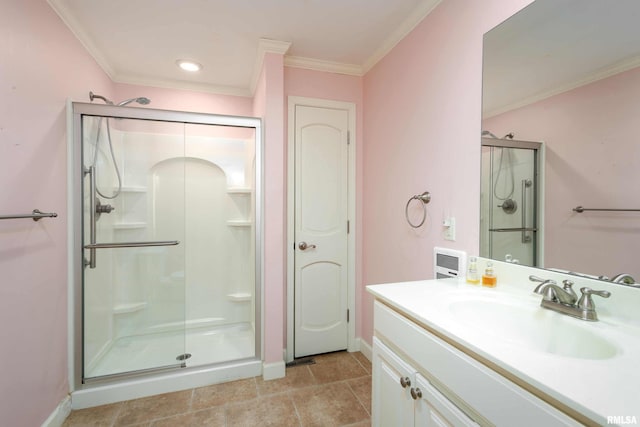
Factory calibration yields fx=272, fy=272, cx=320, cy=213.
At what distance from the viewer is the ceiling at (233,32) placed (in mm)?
1636

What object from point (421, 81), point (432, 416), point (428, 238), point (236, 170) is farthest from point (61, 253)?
point (421, 81)

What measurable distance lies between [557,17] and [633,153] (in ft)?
1.95

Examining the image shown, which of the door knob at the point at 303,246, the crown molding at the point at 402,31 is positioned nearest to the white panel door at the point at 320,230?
the door knob at the point at 303,246

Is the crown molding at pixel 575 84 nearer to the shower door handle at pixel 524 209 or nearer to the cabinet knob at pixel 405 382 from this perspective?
the shower door handle at pixel 524 209

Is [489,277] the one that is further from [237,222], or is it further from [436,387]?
[237,222]

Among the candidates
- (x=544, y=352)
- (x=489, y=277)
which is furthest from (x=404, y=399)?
(x=489, y=277)

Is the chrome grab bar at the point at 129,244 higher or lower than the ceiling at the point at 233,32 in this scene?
lower

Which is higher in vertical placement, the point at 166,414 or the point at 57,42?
the point at 57,42

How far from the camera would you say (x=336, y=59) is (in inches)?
88.4

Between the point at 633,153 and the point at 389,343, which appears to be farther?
the point at 389,343

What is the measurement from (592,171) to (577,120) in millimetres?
196

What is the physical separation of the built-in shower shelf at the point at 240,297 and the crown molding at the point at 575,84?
2237 millimetres

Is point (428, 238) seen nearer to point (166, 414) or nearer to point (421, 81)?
point (421, 81)

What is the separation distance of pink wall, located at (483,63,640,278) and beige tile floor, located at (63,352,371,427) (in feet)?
4.78
